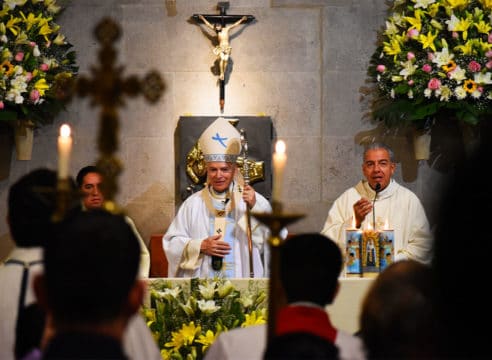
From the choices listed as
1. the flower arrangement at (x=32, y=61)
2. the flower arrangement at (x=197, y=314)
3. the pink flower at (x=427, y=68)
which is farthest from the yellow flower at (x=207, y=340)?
the pink flower at (x=427, y=68)

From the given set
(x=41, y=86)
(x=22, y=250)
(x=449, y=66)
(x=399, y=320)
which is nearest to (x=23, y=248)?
(x=22, y=250)

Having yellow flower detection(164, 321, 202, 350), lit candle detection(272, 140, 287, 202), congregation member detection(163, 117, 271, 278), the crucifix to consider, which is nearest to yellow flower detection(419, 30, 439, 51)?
the crucifix

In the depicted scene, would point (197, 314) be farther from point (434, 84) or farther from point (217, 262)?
point (434, 84)

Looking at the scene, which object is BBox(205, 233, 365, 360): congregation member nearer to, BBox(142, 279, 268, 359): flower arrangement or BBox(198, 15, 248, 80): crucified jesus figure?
BBox(142, 279, 268, 359): flower arrangement

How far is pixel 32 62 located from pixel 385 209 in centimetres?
331

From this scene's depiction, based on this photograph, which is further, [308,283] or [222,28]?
[222,28]

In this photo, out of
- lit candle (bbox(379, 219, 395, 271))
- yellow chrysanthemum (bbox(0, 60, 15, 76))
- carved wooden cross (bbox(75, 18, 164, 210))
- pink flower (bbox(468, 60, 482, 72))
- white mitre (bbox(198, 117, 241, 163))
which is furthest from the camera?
pink flower (bbox(468, 60, 482, 72))

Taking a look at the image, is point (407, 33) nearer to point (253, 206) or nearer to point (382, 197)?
point (382, 197)

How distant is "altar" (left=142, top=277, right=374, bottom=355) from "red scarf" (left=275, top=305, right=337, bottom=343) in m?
2.26

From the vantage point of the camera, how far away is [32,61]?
783 centimetres

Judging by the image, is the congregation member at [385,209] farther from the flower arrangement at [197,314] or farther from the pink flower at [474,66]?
the flower arrangement at [197,314]

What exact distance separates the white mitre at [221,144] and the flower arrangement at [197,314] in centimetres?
209

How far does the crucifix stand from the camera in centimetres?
856

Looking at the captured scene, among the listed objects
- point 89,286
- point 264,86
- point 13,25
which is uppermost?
point 13,25
